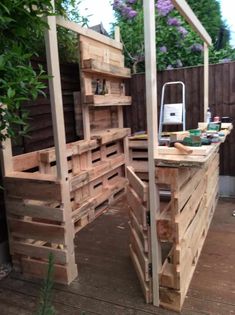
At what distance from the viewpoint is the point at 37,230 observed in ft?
7.93

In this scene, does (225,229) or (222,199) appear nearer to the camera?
(225,229)

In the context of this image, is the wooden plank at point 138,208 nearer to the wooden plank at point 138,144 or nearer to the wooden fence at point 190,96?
the wooden fence at point 190,96

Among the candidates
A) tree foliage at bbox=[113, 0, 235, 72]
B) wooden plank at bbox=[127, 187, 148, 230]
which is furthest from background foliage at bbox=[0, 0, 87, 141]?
tree foliage at bbox=[113, 0, 235, 72]

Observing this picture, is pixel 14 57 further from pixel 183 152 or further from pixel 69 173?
pixel 69 173

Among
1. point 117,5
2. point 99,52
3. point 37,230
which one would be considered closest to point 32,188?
point 37,230

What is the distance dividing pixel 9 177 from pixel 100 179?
5.49 ft

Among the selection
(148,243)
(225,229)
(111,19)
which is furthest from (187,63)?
(148,243)

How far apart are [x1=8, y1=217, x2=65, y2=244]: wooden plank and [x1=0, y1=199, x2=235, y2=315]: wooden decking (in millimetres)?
339

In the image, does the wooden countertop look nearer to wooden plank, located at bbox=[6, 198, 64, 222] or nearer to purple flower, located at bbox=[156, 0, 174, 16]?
wooden plank, located at bbox=[6, 198, 64, 222]

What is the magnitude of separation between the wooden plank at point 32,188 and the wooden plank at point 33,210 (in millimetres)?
58

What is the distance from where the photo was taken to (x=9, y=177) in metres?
2.43

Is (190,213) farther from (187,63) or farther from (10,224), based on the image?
(187,63)

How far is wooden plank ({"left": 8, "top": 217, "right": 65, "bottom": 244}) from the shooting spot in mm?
2352

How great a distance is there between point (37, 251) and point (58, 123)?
1.00 metres
